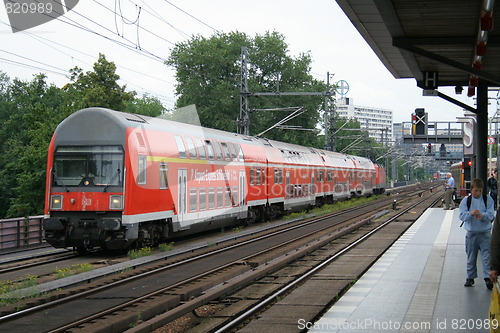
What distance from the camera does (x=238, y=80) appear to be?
5772 cm

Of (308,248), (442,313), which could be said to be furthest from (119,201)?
(442,313)

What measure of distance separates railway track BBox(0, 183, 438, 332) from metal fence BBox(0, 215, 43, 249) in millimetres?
5338

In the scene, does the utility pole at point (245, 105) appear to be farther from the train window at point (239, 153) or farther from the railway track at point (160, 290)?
the railway track at point (160, 290)

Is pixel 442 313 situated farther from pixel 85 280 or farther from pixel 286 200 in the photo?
pixel 286 200

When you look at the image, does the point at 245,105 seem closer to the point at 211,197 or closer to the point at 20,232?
the point at 211,197

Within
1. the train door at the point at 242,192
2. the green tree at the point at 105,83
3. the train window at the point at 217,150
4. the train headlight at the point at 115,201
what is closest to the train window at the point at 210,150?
the train window at the point at 217,150

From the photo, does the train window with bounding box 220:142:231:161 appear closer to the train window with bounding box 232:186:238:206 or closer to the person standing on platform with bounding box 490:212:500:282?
the train window with bounding box 232:186:238:206

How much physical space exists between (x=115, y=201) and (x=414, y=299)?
8521mm

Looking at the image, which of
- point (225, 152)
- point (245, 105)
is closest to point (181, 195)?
point (225, 152)

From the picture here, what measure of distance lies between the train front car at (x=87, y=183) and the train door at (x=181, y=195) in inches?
105

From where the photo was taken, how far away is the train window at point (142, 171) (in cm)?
1616

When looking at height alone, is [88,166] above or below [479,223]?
above

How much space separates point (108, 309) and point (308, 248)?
898 centimetres

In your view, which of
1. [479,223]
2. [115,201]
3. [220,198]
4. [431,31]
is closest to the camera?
[479,223]
